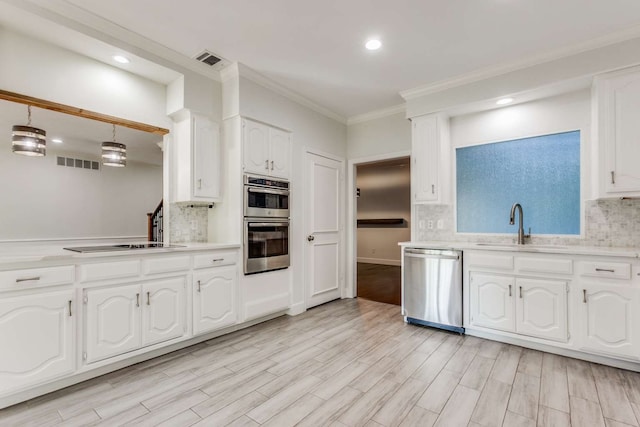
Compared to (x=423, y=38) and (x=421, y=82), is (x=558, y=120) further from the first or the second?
(x=423, y=38)

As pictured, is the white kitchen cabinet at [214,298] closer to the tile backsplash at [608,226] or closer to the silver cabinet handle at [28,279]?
the silver cabinet handle at [28,279]

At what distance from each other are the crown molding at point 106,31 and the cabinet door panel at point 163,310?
2.02 m

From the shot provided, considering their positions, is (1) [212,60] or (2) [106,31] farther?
(1) [212,60]

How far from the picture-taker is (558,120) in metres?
3.13

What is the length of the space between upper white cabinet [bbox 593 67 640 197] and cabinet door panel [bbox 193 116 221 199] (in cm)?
365

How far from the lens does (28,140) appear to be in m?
2.45

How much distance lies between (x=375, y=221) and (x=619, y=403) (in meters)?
6.09

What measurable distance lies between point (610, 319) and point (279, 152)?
11.4 feet

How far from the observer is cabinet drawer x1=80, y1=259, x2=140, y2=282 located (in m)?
2.21

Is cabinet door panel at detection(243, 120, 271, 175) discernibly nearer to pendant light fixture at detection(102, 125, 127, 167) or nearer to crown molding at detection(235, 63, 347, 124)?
crown molding at detection(235, 63, 347, 124)

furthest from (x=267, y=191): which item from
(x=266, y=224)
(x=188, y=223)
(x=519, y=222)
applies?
(x=519, y=222)

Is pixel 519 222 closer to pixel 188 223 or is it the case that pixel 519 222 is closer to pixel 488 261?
pixel 488 261

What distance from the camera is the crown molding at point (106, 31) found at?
2.16m

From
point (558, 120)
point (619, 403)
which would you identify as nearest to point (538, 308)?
point (619, 403)
